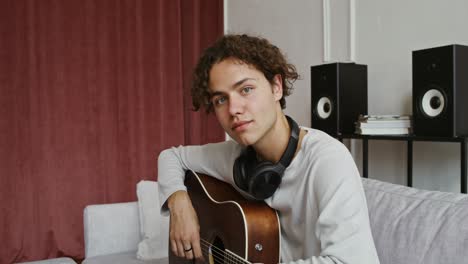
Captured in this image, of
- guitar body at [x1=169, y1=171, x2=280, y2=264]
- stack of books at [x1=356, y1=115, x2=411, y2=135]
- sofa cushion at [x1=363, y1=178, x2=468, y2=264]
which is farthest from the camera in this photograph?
stack of books at [x1=356, y1=115, x2=411, y2=135]

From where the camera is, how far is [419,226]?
1143 millimetres

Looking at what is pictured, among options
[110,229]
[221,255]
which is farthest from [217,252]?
[110,229]

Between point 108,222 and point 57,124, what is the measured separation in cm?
92

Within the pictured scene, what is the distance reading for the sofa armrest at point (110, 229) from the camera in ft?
7.45

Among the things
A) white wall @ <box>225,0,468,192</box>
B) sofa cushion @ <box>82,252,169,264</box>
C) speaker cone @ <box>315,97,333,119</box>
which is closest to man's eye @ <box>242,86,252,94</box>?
speaker cone @ <box>315,97,333,119</box>

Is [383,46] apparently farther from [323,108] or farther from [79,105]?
[79,105]

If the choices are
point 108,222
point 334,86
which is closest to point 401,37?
point 334,86

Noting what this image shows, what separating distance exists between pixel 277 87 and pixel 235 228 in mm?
441

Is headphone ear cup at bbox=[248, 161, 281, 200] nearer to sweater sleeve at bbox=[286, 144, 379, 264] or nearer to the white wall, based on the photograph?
sweater sleeve at bbox=[286, 144, 379, 264]

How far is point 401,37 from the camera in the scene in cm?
200

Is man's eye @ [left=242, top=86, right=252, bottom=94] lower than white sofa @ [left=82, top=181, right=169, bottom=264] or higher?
higher

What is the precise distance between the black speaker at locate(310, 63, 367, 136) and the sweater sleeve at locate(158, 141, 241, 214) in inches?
Answer: 23.6

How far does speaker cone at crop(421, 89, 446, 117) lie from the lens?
5.07 ft

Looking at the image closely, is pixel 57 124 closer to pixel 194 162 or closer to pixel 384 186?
pixel 194 162
